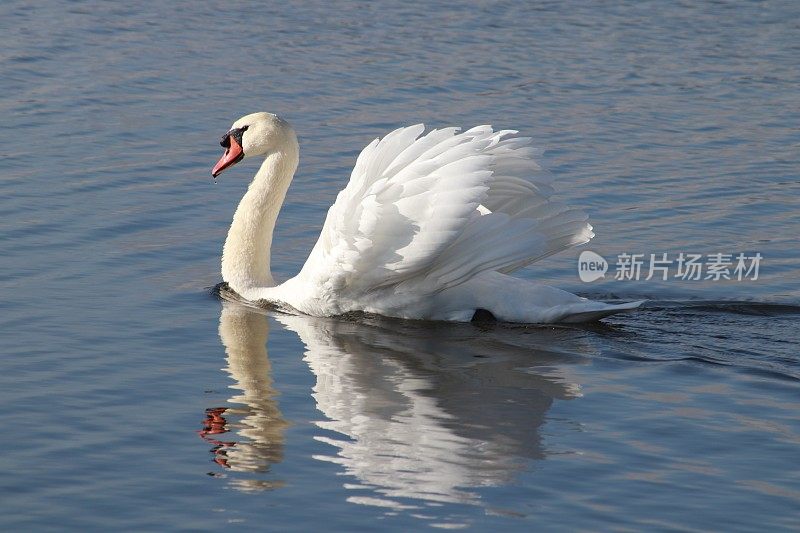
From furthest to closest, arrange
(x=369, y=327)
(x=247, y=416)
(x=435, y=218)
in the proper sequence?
(x=369, y=327)
(x=435, y=218)
(x=247, y=416)

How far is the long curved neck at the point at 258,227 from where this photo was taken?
9.72 meters

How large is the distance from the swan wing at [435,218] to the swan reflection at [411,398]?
16.6 inches

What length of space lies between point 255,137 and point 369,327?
5.97 feet

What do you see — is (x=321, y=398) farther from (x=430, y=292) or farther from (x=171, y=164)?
(x=171, y=164)

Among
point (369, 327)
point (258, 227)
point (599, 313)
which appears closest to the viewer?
point (599, 313)

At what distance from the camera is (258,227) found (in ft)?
32.4

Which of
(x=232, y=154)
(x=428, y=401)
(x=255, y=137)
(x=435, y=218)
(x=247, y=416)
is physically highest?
(x=255, y=137)

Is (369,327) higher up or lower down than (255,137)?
lower down

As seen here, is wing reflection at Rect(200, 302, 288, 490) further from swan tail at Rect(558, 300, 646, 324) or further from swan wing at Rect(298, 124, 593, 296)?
swan tail at Rect(558, 300, 646, 324)

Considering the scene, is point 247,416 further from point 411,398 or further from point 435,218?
point 435,218

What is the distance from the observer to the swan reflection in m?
6.47

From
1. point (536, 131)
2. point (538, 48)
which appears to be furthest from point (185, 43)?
point (536, 131)

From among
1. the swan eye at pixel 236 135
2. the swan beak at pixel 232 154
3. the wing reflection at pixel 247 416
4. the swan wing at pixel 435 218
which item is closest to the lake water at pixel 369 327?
the wing reflection at pixel 247 416

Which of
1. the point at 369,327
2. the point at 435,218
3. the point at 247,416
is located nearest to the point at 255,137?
the point at 369,327
